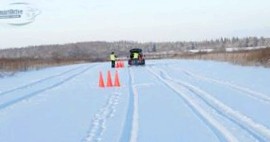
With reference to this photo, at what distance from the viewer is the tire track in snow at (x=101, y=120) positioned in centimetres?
877

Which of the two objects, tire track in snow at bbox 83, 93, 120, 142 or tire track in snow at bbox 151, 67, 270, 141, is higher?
tire track in snow at bbox 151, 67, 270, 141

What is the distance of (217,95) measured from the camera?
50.4ft

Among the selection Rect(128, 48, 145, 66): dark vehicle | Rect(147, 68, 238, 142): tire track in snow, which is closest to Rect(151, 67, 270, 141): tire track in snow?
Rect(147, 68, 238, 142): tire track in snow

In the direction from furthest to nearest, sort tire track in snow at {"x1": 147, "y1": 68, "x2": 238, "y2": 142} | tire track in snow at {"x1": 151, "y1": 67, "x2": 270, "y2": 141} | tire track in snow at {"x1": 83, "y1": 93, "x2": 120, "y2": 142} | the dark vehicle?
the dark vehicle, tire track in snow at {"x1": 83, "y1": 93, "x2": 120, "y2": 142}, tire track in snow at {"x1": 151, "y1": 67, "x2": 270, "y2": 141}, tire track in snow at {"x1": 147, "y1": 68, "x2": 238, "y2": 142}

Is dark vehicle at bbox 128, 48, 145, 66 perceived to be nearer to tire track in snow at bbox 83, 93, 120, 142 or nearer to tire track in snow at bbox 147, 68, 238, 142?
tire track in snow at bbox 147, 68, 238, 142

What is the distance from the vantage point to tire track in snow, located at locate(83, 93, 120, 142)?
8766mm

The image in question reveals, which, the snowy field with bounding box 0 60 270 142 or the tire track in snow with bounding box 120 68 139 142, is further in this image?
the snowy field with bounding box 0 60 270 142

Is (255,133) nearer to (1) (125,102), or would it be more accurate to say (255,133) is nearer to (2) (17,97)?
(1) (125,102)

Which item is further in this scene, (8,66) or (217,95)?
(8,66)

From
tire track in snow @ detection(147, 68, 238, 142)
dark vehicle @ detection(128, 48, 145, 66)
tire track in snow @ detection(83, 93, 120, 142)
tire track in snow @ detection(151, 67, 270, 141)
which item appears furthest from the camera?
dark vehicle @ detection(128, 48, 145, 66)

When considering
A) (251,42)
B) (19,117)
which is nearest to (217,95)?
(19,117)

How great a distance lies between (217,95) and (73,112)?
15.2 ft

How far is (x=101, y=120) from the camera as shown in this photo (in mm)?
10953

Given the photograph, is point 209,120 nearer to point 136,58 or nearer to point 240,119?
point 240,119
